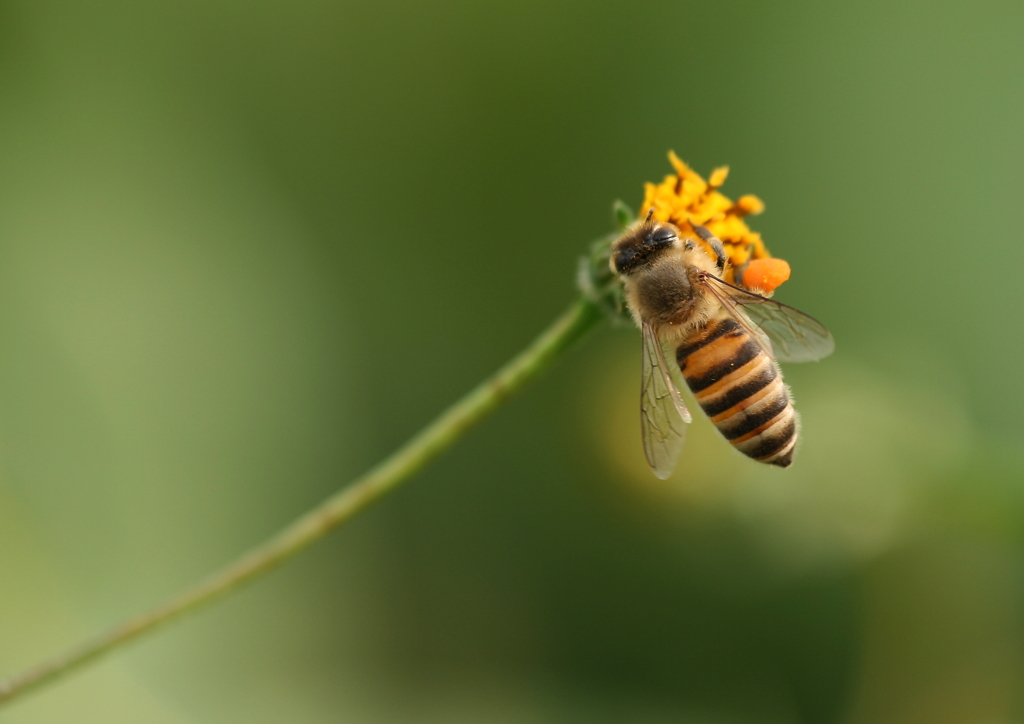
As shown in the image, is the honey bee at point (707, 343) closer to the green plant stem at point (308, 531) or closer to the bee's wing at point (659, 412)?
the bee's wing at point (659, 412)

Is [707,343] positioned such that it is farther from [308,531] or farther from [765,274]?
[308,531]

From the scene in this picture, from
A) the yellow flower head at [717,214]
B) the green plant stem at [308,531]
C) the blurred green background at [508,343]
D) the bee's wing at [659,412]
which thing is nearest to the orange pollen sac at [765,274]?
the yellow flower head at [717,214]

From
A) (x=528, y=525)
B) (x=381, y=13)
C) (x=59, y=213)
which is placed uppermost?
(x=381, y=13)

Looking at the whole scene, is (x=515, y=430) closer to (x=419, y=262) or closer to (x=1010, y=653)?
(x=419, y=262)

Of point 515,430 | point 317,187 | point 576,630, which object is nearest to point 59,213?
point 317,187

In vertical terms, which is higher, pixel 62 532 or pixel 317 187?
pixel 317 187

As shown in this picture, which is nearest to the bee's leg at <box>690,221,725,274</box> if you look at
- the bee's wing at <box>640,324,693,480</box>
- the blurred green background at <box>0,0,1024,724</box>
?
the bee's wing at <box>640,324,693,480</box>

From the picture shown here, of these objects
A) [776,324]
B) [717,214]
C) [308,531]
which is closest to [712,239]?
[717,214]
